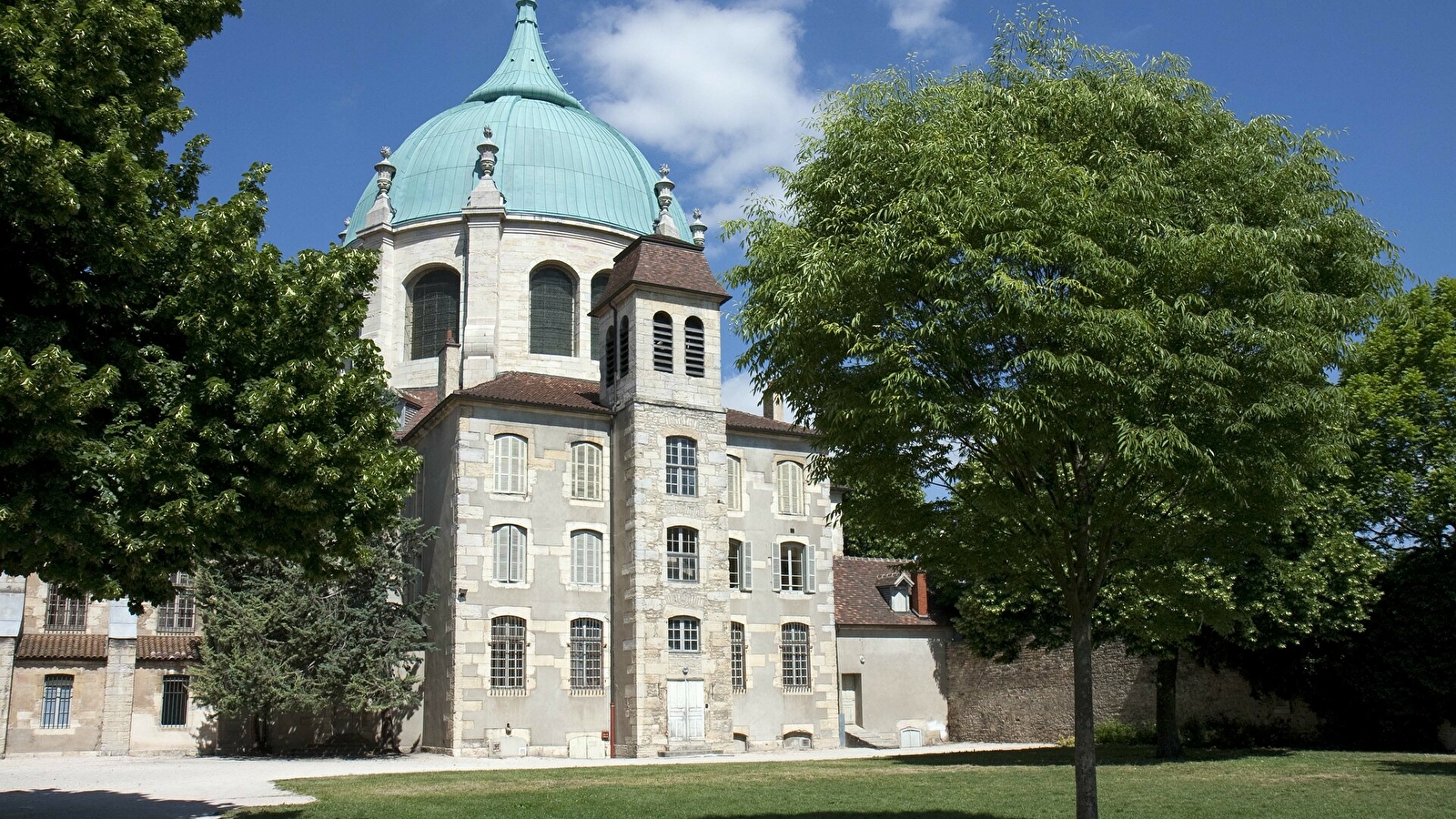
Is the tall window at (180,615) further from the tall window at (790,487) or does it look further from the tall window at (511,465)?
the tall window at (790,487)

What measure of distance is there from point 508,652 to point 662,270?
10.2 metres

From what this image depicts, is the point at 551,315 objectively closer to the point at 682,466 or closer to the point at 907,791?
the point at 682,466

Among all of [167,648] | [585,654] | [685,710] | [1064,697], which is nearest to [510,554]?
[585,654]

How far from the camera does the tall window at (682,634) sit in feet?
93.7

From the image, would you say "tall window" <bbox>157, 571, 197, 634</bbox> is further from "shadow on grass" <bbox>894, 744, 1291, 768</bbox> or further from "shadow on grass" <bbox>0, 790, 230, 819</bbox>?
"shadow on grass" <bbox>894, 744, 1291, 768</bbox>

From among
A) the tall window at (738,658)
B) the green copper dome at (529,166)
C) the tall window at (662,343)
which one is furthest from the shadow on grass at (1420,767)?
the green copper dome at (529,166)

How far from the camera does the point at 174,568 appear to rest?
11250 mm

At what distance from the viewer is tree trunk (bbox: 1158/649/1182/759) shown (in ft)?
81.3

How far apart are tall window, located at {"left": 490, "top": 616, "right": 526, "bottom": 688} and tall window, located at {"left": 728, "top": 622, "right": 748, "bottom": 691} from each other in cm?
536

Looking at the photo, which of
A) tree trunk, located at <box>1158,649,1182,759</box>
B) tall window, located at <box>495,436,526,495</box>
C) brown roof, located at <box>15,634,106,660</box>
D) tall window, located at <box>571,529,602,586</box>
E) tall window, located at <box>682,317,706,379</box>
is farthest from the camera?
tall window, located at <box>682,317,706,379</box>

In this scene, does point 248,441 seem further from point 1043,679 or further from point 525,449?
point 1043,679

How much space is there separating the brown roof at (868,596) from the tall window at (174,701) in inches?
688

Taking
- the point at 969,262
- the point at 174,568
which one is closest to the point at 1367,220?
the point at 969,262

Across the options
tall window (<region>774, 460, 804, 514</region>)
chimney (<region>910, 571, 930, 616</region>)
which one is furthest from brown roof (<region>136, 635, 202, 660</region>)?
chimney (<region>910, 571, 930, 616</region>)
